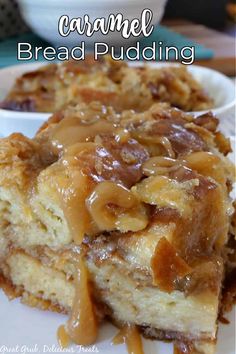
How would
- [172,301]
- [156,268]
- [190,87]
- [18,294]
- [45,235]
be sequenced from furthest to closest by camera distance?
[190,87] → [18,294] → [45,235] → [172,301] → [156,268]

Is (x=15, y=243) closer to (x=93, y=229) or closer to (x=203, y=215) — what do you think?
(x=93, y=229)

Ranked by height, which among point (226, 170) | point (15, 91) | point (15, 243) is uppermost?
point (226, 170)

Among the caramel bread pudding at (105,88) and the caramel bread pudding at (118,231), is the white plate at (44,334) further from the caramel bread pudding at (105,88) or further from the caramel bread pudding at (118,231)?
the caramel bread pudding at (105,88)

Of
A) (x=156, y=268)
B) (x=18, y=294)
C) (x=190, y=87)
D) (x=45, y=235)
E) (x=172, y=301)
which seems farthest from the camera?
(x=190, y=87)

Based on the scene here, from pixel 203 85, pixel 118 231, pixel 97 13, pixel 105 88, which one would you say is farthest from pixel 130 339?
pixel 97 13

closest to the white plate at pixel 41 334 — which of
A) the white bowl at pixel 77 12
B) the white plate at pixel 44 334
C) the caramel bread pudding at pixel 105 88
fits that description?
the white plate at pixel 44 334

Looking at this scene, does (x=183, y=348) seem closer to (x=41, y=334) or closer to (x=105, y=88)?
(x=41, y=334)

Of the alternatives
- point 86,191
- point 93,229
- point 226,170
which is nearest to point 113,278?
point 93,229

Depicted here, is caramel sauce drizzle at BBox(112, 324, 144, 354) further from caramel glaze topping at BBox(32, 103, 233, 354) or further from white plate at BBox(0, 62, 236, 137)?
white plate at BBox(0, 62, 236, 137)
